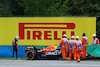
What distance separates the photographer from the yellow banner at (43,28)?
25.7 metres

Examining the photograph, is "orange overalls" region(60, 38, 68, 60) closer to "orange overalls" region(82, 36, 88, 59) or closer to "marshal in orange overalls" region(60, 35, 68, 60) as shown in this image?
"marshal in orange overalls" region(60, 35, 68, 60)

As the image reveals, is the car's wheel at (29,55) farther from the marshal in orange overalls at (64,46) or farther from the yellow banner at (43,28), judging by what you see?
the yellow banner at (43,28)

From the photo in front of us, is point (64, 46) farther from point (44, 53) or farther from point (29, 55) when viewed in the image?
point (29, 55)

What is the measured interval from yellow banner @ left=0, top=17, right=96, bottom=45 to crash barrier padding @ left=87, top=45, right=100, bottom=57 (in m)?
1.42

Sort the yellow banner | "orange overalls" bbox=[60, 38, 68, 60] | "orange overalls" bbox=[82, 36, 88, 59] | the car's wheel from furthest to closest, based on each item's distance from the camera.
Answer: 1. the yellow banner
2. "orange overalls" bbox=[82, 36, 88, 59]
3. the car's wheel
4. "orange overalls" bbox=[60, 38, 68, 60]

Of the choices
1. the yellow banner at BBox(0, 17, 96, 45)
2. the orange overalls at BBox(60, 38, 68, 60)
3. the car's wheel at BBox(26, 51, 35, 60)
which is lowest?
the car's wheel at BBox(26, 51, 35, 60)

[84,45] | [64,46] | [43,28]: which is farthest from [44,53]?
[84,45]

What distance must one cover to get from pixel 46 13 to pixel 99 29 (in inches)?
289

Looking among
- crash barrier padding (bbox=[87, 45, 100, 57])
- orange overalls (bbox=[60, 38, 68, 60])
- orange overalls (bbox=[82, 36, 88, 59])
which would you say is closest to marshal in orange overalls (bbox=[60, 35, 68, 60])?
orange overalls (bbox=[60, 38, 68, 60])

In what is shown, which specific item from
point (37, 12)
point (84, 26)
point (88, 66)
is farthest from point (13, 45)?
point (37, 12)

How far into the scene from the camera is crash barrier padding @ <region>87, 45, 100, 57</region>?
23844 mm

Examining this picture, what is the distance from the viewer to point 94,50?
24.0 m

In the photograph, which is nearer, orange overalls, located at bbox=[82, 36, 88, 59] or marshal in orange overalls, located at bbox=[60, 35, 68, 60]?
marshal in orange overalls, located at bbox=[60, 35, 68, 60]

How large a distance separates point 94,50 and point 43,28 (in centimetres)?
438
